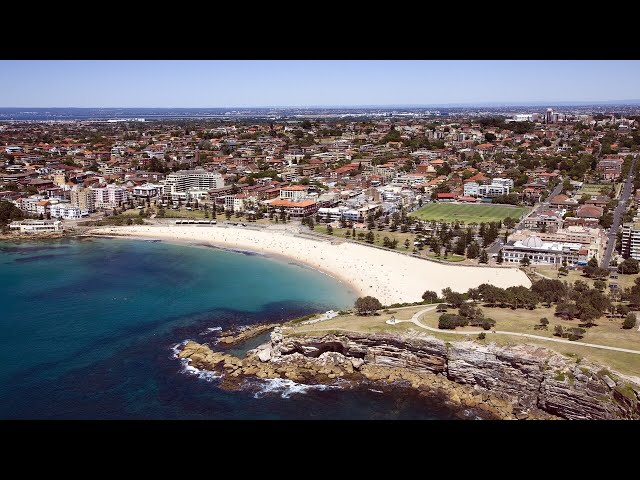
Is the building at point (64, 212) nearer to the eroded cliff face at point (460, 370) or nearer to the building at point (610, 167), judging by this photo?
the eroded cliff face at point (460, 370)

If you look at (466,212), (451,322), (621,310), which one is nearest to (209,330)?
(451,322)

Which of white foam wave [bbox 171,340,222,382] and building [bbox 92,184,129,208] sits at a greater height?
building [bbox 92,184,129,208]

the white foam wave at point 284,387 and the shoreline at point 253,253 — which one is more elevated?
the white foam wave at point 284,387

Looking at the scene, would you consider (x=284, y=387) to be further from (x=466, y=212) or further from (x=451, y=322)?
(x=466, y=212)

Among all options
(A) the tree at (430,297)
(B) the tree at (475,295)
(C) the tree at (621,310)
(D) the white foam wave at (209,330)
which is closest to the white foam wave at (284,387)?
(D) the white foam wave at (209,330)

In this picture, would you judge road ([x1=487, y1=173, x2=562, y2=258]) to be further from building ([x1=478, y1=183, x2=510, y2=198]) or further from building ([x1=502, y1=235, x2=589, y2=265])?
building ([x1=478, y1=183, x2=510, y2=198])

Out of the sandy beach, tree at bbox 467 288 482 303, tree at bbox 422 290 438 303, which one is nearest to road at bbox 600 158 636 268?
the sandy beach
